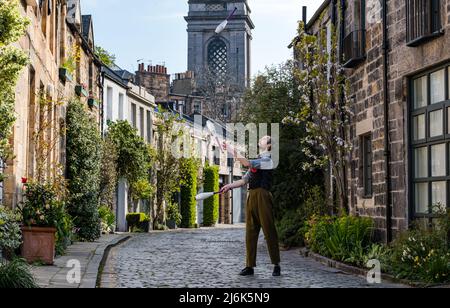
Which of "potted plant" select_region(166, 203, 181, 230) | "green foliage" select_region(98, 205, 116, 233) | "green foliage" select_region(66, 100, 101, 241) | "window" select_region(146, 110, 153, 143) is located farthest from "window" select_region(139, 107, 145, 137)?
"green foliage" select_region(66, 100, 101, 241)

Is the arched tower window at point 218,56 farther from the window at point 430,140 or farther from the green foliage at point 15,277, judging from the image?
the green foliage at point 15,277

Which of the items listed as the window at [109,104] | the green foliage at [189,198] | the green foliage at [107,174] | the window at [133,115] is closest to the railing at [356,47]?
the green foliage at [107,174]

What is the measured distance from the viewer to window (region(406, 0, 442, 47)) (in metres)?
13.3

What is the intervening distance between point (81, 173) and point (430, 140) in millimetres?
11622

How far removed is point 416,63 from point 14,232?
6.69m

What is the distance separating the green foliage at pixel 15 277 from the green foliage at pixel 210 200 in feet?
122

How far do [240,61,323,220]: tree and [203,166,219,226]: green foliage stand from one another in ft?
73.5

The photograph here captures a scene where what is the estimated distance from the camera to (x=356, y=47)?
17.0 m

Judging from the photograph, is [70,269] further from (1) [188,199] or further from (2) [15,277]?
(1) [188,199]

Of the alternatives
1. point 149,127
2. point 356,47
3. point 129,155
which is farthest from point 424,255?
point 149,127

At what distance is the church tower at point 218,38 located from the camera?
266 ft

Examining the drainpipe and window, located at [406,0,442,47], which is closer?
window, located at [406,0,442,47]

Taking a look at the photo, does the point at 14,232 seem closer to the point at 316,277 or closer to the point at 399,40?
the point at 316,277

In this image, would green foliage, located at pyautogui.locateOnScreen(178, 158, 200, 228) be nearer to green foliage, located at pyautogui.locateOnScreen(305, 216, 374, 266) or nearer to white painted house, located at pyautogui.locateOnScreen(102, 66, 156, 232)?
white painted house, located at pyautogui.locateOnScreen(102, 66, 156, 232)
